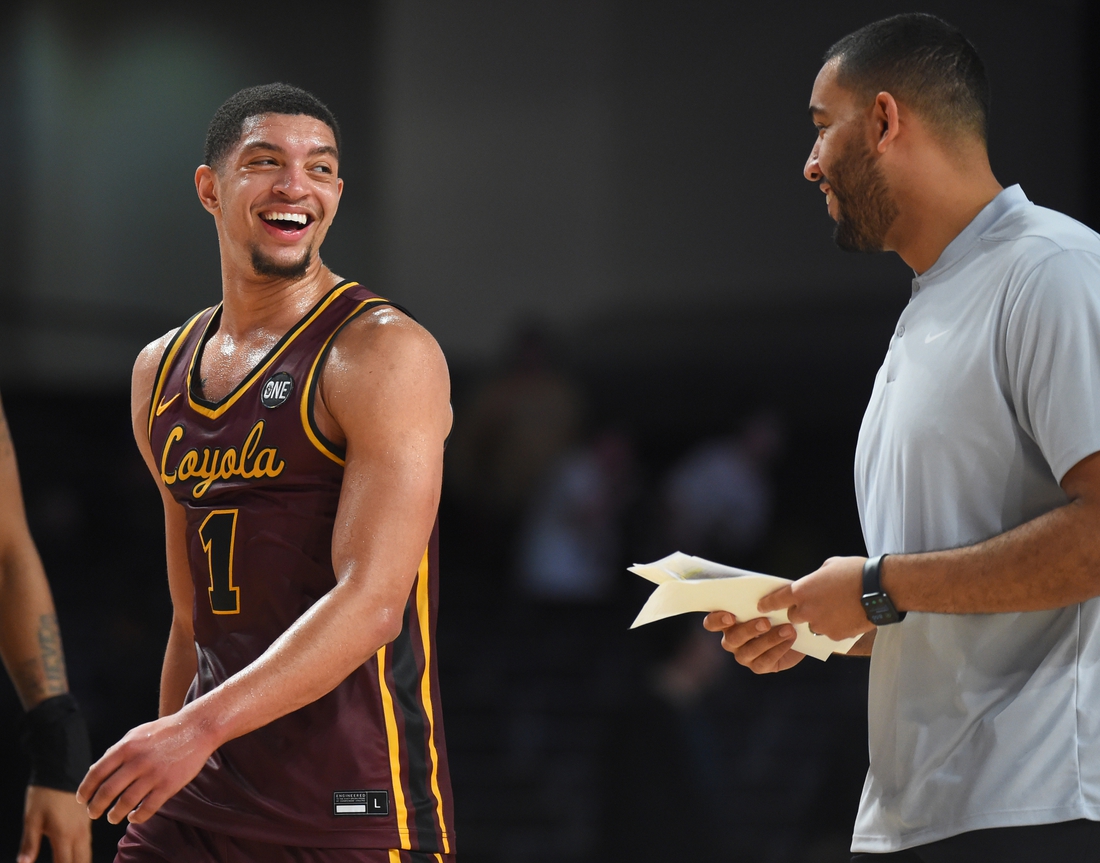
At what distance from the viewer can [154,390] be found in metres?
2.68

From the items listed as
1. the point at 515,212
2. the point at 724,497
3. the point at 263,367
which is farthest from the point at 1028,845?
the point at 515,212

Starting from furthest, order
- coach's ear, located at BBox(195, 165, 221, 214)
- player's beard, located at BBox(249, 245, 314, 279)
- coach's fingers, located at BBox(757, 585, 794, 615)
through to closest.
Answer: coach's ear, located at BBox(195, 165, 221, 214), player's beard, located at BBox(249, 245, 314, 279), coach's fingers, located at BBox(757, 585, 794, 615)

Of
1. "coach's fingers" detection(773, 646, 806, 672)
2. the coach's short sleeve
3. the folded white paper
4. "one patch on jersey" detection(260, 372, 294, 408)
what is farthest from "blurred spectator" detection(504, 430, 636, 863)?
the coach's short sleeve

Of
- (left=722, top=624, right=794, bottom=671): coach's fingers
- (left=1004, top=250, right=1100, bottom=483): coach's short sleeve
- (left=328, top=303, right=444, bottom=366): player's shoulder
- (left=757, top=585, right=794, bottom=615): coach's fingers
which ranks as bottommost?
(left=722, top=624, right=794, bottom=671): coach's fingers

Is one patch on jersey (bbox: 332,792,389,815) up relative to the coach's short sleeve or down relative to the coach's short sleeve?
down

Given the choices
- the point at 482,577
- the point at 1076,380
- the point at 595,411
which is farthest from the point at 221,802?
the point at 595,411

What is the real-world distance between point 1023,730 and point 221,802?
4.46 feet

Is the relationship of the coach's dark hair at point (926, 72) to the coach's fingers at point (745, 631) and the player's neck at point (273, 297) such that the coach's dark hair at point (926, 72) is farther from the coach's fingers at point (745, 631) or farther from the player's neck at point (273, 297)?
the player's neck at point (273, 297)

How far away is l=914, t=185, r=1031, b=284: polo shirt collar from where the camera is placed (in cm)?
221

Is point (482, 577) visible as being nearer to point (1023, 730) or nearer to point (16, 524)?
point (16, 524)

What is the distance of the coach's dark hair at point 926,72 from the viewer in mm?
2252

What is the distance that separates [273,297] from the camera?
2631 millimetres

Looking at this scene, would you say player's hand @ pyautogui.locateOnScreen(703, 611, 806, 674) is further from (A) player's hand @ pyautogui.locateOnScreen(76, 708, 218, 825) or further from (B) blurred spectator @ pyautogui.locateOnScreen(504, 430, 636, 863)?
(B) blurred spectator @ pyautogui.locateOnScreen(504, 430, 636, 863)

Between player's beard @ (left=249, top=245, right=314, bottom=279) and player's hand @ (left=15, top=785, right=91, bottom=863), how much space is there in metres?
1.15
